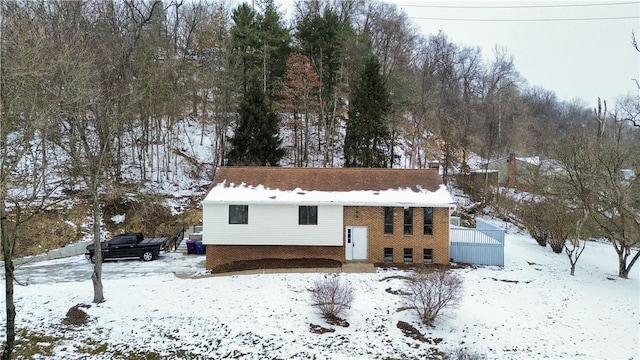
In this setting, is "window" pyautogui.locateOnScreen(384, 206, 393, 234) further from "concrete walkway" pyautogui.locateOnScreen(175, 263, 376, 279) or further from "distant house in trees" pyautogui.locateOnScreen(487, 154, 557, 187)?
"distant house in trees" pyautogui.locateOnScreen(487, 154, 557, 187)

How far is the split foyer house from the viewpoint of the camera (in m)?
20.1

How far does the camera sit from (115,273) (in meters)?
19.3

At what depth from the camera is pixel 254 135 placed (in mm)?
33031

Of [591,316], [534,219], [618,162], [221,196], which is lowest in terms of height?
[591,316]

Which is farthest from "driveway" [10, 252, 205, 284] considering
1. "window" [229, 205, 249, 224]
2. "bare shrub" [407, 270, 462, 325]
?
"bare shrub" [407, 270, 462, 325]

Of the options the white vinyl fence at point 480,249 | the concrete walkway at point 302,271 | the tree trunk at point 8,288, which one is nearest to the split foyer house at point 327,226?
the white vinyl fence at point 480,249

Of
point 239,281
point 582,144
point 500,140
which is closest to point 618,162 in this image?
point 582,144

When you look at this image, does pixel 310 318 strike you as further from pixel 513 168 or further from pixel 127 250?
pixel 513 168

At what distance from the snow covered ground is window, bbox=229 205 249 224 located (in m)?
3.32

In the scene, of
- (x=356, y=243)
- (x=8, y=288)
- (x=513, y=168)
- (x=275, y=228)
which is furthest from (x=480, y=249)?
(x=513, y=168)

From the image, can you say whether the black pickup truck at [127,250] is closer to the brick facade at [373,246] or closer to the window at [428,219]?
the brick facade at [373,246]

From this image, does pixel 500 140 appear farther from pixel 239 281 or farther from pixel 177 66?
pixel 239 281

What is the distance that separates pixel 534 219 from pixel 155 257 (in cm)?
2290

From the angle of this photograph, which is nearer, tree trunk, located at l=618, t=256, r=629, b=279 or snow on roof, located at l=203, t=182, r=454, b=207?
snow on roof, located at l=203, t=182, r=454, b=207
